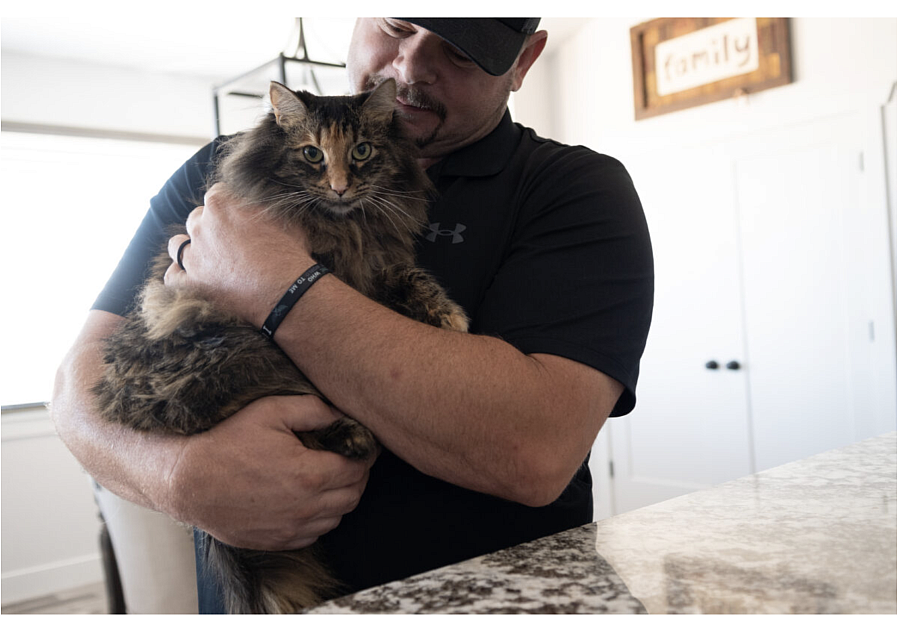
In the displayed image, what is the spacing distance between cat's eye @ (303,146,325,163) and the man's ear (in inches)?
18.5

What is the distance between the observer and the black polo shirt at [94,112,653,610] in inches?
46.9

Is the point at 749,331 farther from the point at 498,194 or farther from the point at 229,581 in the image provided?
the point at 229,581

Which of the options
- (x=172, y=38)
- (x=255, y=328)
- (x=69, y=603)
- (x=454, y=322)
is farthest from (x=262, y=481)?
(x=69, y=603)

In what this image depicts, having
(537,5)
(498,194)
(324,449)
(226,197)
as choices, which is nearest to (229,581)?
(324,449)

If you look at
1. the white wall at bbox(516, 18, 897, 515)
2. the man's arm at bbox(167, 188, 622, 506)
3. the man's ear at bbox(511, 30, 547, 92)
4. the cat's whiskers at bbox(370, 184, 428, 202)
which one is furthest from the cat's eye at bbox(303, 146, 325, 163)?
the white wall at bbox(516, 18, 897, 515)

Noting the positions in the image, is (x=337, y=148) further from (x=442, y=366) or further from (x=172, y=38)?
(x=172, y=38)

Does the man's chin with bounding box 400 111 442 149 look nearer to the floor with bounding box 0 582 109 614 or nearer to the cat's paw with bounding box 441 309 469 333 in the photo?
the cat's paw with bounding box 441 309 469 333

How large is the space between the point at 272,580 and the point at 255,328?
45 cm

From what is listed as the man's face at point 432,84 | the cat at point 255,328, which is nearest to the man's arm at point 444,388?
the cat at point 255,328

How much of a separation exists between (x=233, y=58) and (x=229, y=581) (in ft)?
14.5

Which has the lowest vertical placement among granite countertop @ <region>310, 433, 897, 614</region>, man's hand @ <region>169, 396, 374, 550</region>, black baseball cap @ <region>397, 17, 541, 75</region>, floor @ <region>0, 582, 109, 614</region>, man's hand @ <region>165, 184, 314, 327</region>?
floor @ <region>0, 582, 109, 614</region>

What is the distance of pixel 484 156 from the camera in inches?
58.4

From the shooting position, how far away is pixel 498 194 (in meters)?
1.41

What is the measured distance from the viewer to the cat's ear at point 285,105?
144cm
